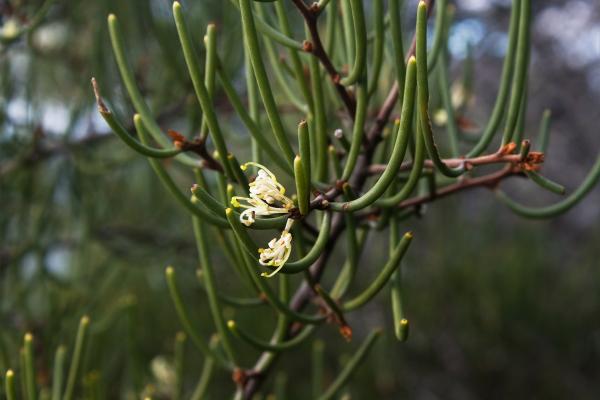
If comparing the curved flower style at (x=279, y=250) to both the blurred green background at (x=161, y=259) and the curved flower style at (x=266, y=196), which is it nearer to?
the curved flower style at (x=266, y=196)

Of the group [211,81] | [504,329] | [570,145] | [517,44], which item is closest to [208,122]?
[211,81]

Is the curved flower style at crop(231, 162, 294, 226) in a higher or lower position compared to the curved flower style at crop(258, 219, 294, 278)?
higher

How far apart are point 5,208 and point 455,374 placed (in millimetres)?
1050

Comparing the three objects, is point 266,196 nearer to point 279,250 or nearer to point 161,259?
point 279,250

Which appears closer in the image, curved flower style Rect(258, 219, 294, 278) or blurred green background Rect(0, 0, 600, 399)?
curved flower style Rect(258, 219, 294, 278)

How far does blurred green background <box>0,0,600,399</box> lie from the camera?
0.88m

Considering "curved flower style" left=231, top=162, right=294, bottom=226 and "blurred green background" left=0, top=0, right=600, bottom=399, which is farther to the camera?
"blurred green background" left=0, top=0, right=600, bottom=399

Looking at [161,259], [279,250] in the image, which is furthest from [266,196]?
[161,259]

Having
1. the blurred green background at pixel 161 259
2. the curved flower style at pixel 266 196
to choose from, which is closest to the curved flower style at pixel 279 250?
the curved flower style at pixel 266 196

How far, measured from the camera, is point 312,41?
1.41 ft

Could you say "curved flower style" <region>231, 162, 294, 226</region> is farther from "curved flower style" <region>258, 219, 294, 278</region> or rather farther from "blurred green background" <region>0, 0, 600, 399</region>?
"blurred green background" <region>0, 0, 600, 399</region>

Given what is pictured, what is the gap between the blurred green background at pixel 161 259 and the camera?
2.88 feet

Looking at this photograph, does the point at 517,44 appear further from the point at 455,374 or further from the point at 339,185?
the point at 455,374

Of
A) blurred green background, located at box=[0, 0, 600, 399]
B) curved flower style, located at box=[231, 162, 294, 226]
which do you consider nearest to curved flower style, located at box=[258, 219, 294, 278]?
curved flower style, located at box=[231, 162, 294, 226]
